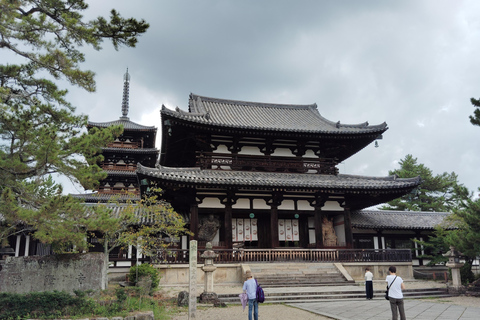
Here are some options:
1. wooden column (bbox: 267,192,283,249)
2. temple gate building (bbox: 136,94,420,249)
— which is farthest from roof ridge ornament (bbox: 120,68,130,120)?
wooden column (bbox: 267,192,283,249)

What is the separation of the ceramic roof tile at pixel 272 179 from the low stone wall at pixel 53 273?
6.18 m

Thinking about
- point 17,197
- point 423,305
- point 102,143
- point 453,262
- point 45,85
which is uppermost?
point 45,85

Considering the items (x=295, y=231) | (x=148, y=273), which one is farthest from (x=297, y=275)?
(x=148, y=273)

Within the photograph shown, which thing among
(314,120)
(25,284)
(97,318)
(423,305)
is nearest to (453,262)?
(423,305)

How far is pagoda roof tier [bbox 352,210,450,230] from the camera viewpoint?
22906mm

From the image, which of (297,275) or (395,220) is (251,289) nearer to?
(297,275)

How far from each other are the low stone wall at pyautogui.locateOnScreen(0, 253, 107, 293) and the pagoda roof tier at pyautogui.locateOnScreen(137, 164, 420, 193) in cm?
616

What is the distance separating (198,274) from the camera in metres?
17.4

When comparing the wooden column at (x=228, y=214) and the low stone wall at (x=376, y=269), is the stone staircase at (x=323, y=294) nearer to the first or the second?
the low stone wall at (x=376, y=269)

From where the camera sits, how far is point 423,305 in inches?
508

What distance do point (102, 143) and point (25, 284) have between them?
5.53m

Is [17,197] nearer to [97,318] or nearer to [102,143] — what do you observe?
[102,143]

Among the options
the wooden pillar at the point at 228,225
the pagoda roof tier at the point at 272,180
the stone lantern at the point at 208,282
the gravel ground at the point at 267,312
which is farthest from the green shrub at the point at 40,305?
the wooden pillar at the point at 228,225

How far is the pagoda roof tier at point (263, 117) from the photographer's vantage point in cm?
2034
